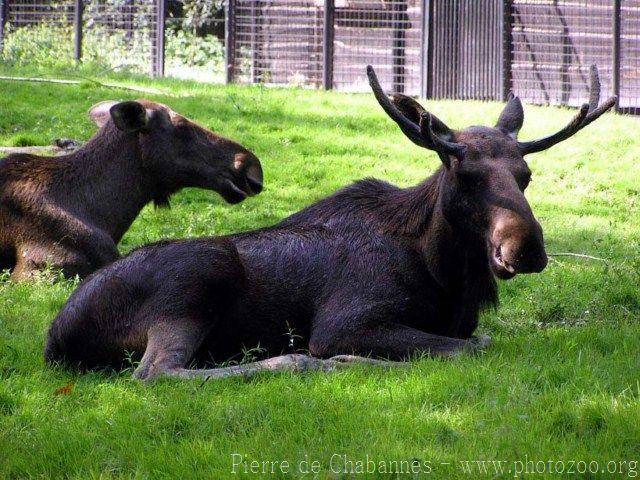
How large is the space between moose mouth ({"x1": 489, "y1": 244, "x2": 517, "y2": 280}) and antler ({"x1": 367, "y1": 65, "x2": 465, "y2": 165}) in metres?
0.71

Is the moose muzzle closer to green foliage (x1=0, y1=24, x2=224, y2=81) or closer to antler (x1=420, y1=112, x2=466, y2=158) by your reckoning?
antler (x1=420, y1=112, x2=466, y2=158)

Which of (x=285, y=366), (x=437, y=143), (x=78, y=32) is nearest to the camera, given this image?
(x=285, y=366)

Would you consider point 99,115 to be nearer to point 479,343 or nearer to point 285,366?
point 285,366

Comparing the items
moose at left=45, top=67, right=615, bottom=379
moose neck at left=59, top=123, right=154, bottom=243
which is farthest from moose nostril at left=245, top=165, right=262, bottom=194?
moose at left=45, top=67, right=615, bottom=379

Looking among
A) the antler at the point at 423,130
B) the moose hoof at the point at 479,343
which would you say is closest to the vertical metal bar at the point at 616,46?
the antler at the point at 423,130

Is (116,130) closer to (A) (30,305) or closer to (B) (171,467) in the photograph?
(A) (30,305)

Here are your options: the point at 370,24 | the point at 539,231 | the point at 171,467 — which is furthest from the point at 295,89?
the point at 171,467

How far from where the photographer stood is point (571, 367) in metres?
6.02

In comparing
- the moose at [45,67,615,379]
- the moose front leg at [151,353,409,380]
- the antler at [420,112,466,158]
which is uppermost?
the antler at [420,112,466,158]

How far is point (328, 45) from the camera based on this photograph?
20.7m

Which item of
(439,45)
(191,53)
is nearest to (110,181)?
(439,45)

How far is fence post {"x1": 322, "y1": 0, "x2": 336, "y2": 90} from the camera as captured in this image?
20.4m

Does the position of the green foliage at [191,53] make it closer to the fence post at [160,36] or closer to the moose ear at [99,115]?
the fence post at [160,36]

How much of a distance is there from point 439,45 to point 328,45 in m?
2.14
